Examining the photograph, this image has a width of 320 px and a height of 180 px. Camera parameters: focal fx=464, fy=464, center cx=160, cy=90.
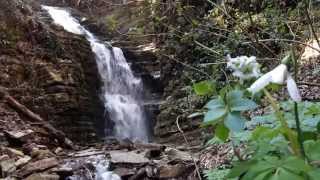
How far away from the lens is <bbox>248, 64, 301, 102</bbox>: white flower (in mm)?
1099

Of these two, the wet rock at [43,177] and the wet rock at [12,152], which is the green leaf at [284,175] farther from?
the wet rock at [12,152]

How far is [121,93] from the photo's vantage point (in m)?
13.9

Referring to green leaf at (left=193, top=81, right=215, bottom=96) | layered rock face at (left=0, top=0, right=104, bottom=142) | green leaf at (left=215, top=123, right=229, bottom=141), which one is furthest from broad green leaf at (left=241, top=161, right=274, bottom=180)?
layered rock face at (left=0, top=0, right=104, bottom=142)

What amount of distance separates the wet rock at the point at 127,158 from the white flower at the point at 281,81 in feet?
20.8

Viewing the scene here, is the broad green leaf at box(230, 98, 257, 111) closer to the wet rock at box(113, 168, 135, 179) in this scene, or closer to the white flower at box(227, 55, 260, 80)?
the white flower at box(227, 55, 260, 80)

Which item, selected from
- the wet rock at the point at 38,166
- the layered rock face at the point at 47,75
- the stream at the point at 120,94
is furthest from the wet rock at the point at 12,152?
the stream at the point at 120,94

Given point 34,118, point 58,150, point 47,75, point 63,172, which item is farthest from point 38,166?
point 47,75

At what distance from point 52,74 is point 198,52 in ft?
12.5

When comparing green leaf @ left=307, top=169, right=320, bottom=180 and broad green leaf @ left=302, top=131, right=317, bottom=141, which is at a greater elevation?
broad green leaf @ left=302, top=131, right=317, bottom=141

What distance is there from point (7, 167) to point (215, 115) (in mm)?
6500

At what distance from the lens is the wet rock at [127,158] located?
7.47 metres

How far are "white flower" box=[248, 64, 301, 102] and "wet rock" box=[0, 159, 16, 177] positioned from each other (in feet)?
20.9

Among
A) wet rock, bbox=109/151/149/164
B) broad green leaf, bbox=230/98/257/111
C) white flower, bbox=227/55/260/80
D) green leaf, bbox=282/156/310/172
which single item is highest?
white flower, bbox=227/55/260/80

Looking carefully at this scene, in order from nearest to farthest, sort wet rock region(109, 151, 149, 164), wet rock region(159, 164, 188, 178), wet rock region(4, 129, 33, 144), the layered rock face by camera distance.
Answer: wet rock region(159, 164, 188, 178), wet rock region(109, 151, 149, 164), wet rock region(4, 129, 33, 144), the layered rock face
